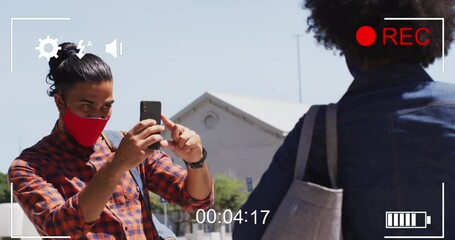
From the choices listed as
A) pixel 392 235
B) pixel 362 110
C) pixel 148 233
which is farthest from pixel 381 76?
Result: pixel 148 233

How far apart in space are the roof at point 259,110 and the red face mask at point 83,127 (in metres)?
45.7

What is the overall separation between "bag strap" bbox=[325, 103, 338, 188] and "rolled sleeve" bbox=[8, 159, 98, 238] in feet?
4.44

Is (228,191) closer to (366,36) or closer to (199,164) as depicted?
(199,164)

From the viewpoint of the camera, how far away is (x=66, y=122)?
160 inches

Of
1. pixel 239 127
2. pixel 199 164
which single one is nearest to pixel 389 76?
A: pixel 199 164

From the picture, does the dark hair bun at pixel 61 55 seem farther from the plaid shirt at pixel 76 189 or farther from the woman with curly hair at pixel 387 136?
the woman with curly hair at pixel 387 136

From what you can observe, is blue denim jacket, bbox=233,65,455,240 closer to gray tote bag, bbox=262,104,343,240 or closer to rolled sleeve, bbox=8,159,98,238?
gray tote bag, bbox=262,104,343,240

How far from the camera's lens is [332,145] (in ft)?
8.48

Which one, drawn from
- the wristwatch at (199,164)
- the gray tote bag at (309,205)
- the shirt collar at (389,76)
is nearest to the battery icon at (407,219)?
the gray tote bag at (309,205)

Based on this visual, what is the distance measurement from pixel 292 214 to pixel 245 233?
17cm

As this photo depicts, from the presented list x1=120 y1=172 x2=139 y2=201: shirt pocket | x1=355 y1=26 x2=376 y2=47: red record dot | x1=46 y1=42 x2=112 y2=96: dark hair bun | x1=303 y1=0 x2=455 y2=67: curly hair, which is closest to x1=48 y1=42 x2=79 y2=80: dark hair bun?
x1=46 y1=42 x2=112 y2=96: dark hair bun

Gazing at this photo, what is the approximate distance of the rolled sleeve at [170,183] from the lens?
162 inches

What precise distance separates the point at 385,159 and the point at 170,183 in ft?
5.77

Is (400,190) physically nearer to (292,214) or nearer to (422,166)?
(422,166)
